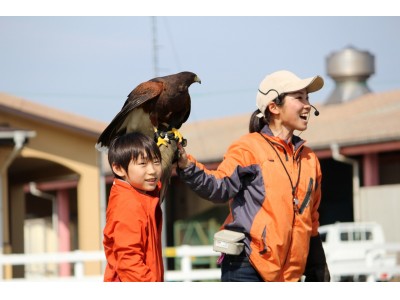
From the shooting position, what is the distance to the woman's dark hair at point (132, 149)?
466 cm

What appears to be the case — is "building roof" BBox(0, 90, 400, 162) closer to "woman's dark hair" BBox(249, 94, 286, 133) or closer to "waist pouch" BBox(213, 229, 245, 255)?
"woman's dark hair" BBox(249, 94, 286, 133)

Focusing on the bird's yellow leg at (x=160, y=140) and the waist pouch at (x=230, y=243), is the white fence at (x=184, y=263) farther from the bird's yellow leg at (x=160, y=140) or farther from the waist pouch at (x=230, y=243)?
the bird's yellow leg at (x=160, y=140)

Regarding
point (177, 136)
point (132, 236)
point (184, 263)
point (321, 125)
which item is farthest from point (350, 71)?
point (132, 236)

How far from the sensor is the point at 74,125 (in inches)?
670

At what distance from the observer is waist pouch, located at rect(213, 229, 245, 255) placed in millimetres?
5164

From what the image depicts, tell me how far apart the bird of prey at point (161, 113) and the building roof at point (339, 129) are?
15762 mm

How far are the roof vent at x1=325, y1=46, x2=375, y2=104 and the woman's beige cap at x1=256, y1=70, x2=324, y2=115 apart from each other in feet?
87.0

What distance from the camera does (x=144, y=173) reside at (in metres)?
4.69

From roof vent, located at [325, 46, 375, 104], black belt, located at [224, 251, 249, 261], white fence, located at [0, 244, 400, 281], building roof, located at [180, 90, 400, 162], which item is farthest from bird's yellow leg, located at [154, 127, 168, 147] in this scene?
roof vent, located at [325, 46, 375, 104]

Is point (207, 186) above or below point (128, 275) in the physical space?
above

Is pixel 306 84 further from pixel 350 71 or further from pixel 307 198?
pixel 350 71
